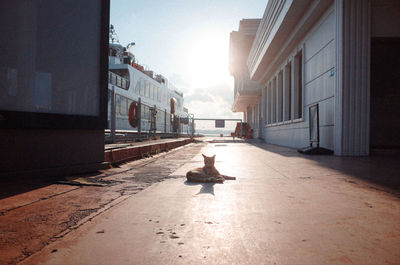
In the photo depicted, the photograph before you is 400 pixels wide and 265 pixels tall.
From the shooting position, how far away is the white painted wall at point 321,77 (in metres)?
7.40

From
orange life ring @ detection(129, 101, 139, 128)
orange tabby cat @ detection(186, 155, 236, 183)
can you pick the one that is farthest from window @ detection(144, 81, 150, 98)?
orange tabby cat @ detection(186, 155, 236, 183)

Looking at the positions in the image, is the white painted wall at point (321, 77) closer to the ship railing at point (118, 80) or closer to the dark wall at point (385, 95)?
the dark wall at point (385, 95)

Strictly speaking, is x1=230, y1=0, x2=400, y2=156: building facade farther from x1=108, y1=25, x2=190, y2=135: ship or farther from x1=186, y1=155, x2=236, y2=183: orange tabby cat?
x1=108, y1=25, x2=190, y2=135: ship

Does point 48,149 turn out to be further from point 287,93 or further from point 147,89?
point 147,89

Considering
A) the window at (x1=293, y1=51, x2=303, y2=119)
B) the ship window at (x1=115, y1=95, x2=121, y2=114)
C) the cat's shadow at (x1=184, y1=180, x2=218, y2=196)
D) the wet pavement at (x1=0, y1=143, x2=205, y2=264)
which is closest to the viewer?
the wet pavement at (x1=0, y1=143, x2=205, y2=264)

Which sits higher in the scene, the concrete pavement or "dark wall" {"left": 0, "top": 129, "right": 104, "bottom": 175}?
"dark wall" {"left": 0, "top": 129, "right": 104, "bottom": 175}

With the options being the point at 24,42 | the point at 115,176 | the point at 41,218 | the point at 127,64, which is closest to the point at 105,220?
the point at 41,218

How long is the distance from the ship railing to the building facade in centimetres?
853

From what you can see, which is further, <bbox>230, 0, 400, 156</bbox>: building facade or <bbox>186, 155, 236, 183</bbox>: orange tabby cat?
<bbox>230, 0, 400, 156</bbox>: building facade

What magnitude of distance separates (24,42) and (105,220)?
2.55 metres

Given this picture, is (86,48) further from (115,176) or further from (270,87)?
(270,87)

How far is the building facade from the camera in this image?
261 inches

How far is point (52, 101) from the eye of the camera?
3.30 m

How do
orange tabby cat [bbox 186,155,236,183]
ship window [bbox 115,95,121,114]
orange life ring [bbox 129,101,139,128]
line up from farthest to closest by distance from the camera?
orange life ring [bbox 129,101,139,128], ship window [bbox 115,95,121,114], orange tabby cat [bbox 186,155,236,183]
